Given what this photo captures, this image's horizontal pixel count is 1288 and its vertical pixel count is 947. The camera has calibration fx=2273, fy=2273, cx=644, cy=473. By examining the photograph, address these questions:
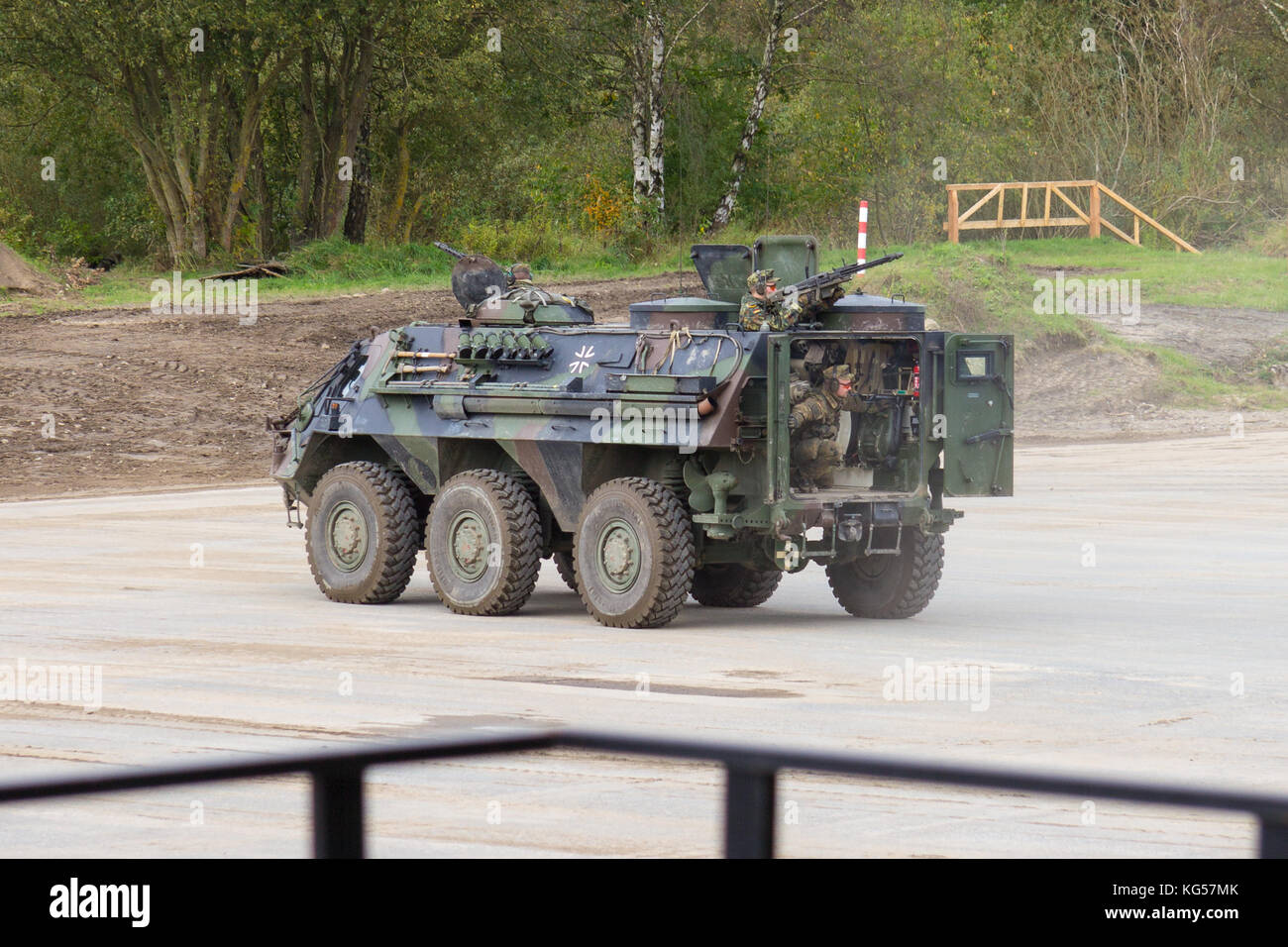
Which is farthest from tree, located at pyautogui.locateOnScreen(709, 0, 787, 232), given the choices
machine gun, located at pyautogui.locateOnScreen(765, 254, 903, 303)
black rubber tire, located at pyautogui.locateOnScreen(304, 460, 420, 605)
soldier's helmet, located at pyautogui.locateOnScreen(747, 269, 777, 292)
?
machine gun, located at pyautogui.locateOnScreen(765, 254, 903, 303)

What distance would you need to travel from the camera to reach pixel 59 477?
94.0 ft

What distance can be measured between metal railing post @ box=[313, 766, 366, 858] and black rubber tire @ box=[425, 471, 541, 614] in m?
12.2

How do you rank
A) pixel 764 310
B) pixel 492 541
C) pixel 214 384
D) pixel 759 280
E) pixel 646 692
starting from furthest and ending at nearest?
pixel 214 384, pixel 492 541, pixel 759 280, pixel 764 310, pixel 646 692

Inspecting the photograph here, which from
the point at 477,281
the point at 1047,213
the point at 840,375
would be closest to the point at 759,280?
the point at 840,375

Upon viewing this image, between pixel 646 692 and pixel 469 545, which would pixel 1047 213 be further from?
pixel 646 692

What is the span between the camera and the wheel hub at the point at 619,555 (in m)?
14.3

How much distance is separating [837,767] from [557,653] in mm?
10544

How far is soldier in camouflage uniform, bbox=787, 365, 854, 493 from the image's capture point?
565 inches

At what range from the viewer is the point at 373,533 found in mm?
15883

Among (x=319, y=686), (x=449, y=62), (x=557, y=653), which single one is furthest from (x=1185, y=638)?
(x=449, y=62)

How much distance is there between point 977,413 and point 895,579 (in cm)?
123

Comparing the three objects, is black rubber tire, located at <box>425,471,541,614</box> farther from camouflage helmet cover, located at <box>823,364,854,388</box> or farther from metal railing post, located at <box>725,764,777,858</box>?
metal railing post, located at <box>725,764,777,858</box>
